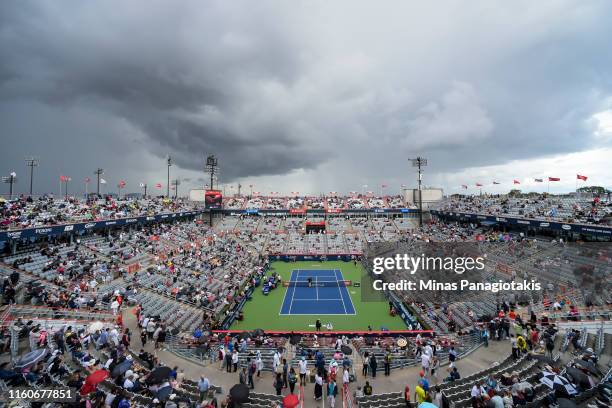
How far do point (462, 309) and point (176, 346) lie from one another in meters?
19.6

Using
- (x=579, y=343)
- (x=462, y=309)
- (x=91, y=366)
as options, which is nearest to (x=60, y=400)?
(x=91, y=366)

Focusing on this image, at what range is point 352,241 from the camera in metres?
52.8

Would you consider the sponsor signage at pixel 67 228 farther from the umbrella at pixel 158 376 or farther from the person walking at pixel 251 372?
the person walking at pixel 251 372

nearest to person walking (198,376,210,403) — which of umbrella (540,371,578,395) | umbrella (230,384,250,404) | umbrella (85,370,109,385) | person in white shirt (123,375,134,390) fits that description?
umbrella (230,384,250,404)

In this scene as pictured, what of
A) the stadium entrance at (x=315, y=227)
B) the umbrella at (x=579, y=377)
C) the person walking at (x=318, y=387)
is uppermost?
the stadium entrance at (x=315, y=227)

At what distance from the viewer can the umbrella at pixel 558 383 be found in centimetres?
949

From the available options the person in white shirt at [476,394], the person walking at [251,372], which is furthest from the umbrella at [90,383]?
the person in white shirt at [476,394]

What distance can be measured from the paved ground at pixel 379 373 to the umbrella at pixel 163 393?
2814 millimetres

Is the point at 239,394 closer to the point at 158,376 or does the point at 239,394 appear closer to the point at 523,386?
the point at 158,376

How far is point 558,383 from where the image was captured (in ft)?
31.9

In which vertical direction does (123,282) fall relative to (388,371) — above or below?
above

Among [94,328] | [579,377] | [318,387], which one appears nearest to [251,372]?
[318,387]

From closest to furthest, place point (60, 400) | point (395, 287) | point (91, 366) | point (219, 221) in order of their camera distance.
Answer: point (60, 400) < point (91, 366) < point (395, 287) < point (219, 221)

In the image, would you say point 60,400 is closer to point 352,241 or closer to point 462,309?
point 462,309
